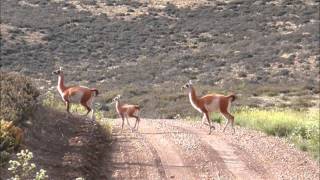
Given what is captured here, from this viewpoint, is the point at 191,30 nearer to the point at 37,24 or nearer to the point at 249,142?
the point at 37,24

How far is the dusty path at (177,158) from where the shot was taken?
13109mm

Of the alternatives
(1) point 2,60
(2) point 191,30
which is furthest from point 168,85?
(2) point 191,30

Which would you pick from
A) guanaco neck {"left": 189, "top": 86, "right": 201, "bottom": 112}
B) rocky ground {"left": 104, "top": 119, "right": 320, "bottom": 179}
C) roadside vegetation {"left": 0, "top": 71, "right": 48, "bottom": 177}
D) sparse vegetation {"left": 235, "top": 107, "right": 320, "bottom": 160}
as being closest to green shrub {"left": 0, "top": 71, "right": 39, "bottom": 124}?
roadside vegetation {"left": 0, "top": 71, "right": 48, "bottom": 177}

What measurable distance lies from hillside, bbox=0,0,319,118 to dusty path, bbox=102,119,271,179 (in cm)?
1353

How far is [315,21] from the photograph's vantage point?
60906mm

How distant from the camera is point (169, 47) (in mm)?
56812

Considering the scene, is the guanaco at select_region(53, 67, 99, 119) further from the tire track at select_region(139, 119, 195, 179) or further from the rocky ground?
the tire track at select_region(139, 119, 195, 179)

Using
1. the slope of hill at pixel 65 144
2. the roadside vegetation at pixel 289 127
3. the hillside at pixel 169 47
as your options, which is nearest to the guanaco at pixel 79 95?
the slope of hill at pixel 65 144

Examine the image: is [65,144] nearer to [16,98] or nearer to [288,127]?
[16,98]

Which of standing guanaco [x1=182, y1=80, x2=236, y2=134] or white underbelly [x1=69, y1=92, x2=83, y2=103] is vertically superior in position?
white underbelly [x1=69, y1=92, x2=83, y2=103]

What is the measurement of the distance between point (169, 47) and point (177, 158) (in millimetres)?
42505

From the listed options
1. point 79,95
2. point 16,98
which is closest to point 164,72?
point 79,95

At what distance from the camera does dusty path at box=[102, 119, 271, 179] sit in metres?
13.1

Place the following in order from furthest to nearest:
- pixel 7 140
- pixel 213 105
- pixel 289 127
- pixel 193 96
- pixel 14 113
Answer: pixel 289 127
pixel 213 105
pixel 193 96
pixel 14 113
pixel 7 140
